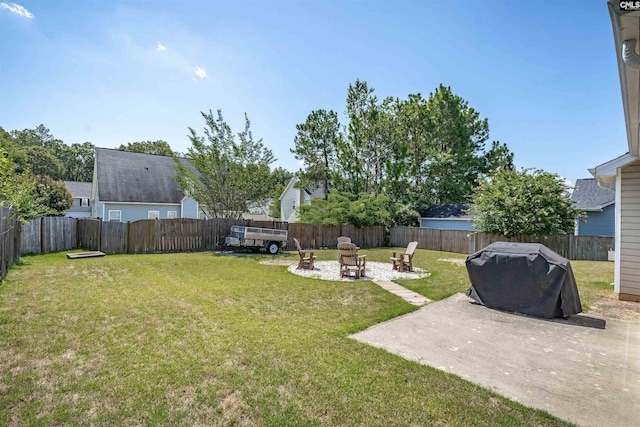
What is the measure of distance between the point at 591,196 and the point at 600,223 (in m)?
1.93

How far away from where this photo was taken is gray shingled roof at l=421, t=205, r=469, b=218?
23933mm

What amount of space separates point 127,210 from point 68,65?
15602 millimetres

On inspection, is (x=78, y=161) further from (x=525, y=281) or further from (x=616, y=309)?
(x=616, y=309)

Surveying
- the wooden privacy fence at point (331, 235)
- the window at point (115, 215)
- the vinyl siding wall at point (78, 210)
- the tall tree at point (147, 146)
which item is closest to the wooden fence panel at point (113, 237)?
the wooden privacy fence at point (331, 235)

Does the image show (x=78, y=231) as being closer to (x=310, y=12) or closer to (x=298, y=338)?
(x=310, y=12)

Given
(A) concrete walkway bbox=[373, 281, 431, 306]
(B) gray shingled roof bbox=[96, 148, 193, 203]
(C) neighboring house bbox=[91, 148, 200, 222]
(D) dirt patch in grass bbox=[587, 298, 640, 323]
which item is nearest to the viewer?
(D) dirt patch in grass bbox=[587, 298, 640, 323]

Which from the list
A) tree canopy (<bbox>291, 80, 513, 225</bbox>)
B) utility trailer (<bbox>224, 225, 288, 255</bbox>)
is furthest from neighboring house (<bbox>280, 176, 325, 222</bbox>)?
utility trailer (<bbox>224, 225, 288, 255</bbox>)

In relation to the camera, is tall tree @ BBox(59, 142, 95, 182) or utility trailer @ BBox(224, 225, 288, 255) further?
tall tree @ BBox(59, 142, 95, 182)

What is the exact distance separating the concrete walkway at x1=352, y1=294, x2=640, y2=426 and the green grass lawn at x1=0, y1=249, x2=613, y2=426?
0.33 meters

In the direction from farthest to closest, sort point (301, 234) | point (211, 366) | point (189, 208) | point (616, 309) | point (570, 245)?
point (189, 208)
point (301, 234)
point (570, 245)
point (616, 309)
point (211, 366)

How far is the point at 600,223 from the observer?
59.6 ft

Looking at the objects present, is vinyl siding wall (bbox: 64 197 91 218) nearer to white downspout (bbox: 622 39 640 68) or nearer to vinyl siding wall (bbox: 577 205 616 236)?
white downspout (bbox: 622 39 640 68)

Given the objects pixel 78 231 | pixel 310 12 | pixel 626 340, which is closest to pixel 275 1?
pixel 310 12

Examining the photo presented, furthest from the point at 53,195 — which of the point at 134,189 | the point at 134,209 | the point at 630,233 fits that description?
the point at 630,233
